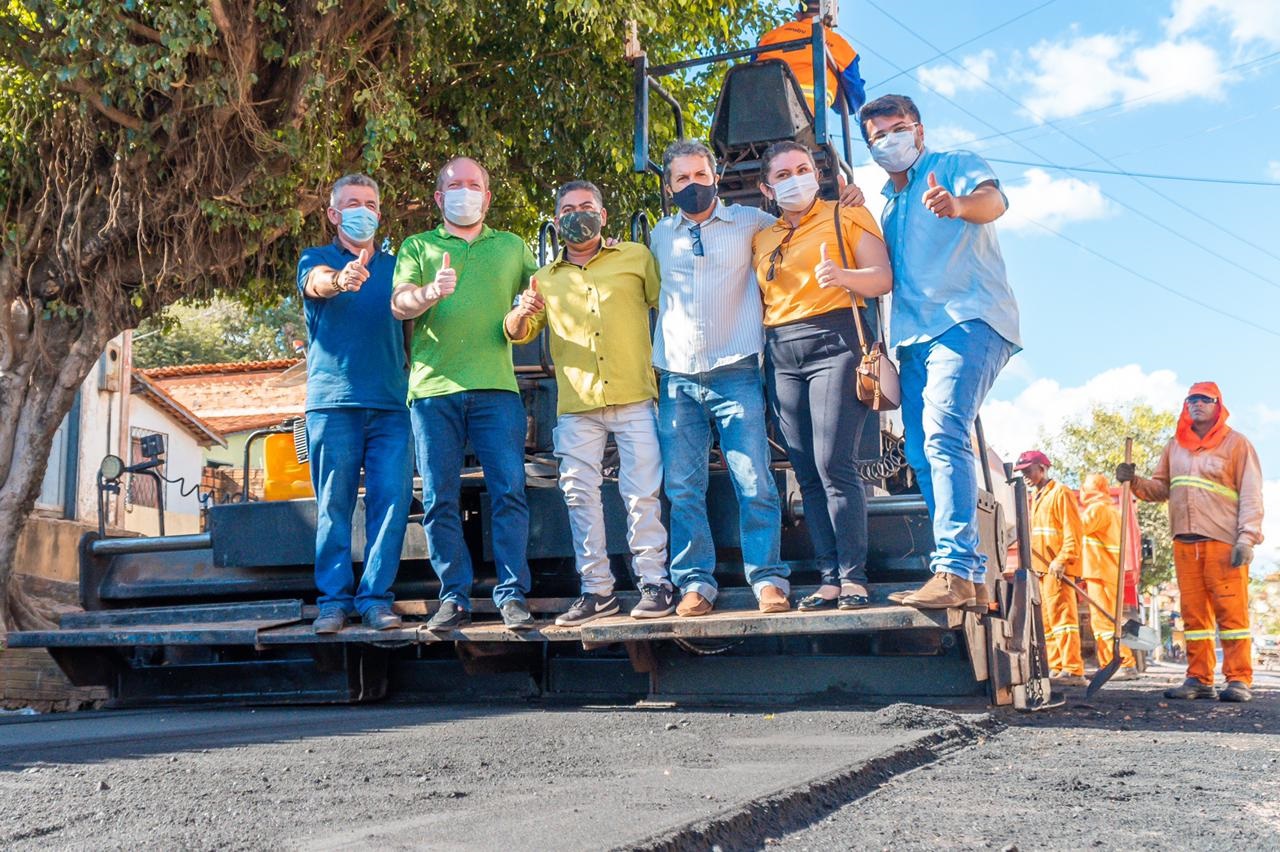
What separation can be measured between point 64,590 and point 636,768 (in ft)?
45.7

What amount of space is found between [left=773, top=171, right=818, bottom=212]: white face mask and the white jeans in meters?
1.03

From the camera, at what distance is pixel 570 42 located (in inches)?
449

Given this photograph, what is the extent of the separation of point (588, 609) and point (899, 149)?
7.54 ft

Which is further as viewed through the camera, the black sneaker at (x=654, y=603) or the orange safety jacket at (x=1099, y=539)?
the orange safety jacket at (x=1099, y=539)

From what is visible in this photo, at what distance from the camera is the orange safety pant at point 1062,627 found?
34.2 feet

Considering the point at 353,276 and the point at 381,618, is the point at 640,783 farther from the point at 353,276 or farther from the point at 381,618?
the point at 353,276

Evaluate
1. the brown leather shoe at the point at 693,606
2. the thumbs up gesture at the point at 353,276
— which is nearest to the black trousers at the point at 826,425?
the brown leather shoe at the point at 693,606

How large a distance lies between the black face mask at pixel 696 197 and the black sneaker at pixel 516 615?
183cm

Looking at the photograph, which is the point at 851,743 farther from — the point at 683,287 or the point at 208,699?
the point at 208,699

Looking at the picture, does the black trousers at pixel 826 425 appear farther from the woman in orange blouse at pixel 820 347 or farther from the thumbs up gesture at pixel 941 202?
the thumbs up gesture at pixel 941 202

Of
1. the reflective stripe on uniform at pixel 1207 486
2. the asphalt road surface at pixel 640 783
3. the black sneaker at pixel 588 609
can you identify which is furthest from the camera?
the reflective stripe on uniform at pixel 1207 486

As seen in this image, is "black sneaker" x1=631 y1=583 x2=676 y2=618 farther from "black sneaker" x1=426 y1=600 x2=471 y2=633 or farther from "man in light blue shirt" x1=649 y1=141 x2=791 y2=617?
"black sneaker" x1=426 y1=600 x2=471 y2=633

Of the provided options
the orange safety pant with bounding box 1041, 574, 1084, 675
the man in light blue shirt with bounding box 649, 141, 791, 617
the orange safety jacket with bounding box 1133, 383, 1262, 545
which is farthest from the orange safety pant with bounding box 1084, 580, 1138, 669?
the man in light blue shirt with bounding box 649, 141, 791, 617

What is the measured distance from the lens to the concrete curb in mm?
2618
